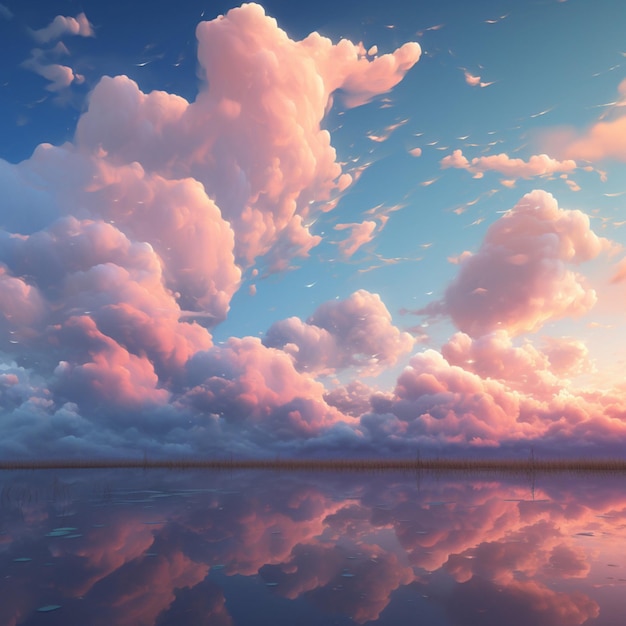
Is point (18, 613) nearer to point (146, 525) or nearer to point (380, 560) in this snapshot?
point (380, 560)

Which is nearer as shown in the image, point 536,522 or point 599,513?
point 536,522

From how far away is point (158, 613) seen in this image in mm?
9328

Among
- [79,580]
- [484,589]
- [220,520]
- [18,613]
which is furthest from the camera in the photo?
[220,520]

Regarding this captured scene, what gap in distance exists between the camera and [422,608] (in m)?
9.58

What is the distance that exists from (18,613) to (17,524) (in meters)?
11.9

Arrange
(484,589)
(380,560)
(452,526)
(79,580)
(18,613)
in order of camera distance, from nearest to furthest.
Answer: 1. (18,613)
2. (484,589)
3. (79,580)
4. (380,560)
5. (452,526)

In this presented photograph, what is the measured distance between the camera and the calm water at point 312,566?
9336mm

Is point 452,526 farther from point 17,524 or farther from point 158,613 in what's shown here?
point 17,524

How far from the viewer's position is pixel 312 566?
12672mm

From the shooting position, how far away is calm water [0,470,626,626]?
9336mm

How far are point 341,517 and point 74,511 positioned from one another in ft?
39.4

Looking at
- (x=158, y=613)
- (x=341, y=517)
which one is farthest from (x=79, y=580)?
(x=341, y=517)

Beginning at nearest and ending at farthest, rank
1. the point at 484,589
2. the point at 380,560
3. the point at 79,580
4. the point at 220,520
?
the point at 484,589, the point at 79,580, the point at 380,560, the point at 220,520

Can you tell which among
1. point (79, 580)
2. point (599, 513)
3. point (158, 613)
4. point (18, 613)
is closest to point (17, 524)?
point (79, 580)
